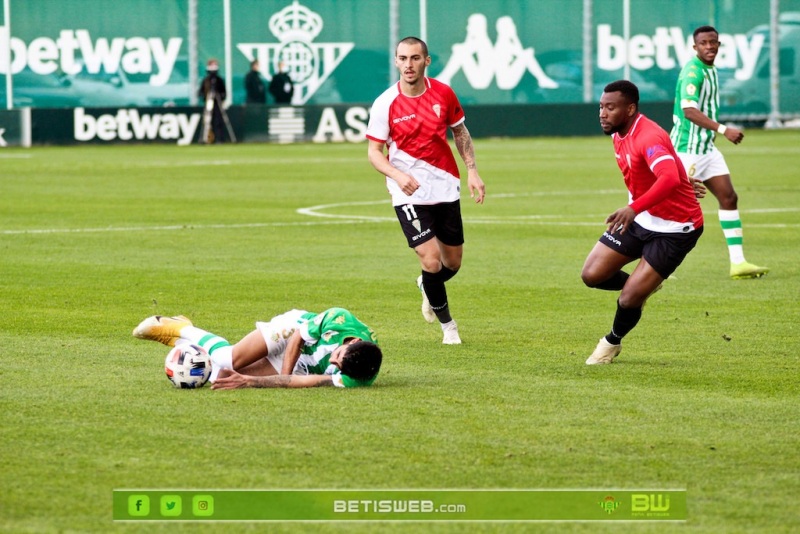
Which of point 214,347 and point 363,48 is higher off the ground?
point 363,48

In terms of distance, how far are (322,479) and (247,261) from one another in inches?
369

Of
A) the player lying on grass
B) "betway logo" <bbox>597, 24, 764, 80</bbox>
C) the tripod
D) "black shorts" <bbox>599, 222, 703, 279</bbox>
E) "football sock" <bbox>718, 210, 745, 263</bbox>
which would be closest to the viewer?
the player lying on grass

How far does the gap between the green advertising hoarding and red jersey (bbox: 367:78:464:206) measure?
34589 mm

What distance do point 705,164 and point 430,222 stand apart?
16.0 feet

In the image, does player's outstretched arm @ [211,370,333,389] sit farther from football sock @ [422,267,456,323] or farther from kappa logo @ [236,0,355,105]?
kappa logo @ [236,0,355,105]

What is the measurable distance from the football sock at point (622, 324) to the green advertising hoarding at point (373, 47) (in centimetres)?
3622

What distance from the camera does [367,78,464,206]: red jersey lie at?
1102 centimetres

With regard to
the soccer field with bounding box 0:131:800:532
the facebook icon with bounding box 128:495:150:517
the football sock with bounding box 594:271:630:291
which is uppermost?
the football sock with bounding box 594:271:630:291

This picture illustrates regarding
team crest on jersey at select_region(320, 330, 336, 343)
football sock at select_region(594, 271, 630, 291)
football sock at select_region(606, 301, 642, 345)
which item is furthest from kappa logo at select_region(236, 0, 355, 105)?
team crest on jersey at select_region(320, 330, 336, 343)

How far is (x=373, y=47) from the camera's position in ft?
153

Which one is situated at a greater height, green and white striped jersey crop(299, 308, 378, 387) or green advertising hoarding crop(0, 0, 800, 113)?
green advertising hoarding crop(0, 0, 800, 113)

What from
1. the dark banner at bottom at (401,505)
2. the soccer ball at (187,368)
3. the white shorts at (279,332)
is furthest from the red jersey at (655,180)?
the dark banner at bottom at (401,505)

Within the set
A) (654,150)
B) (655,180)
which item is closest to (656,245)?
(655,180)

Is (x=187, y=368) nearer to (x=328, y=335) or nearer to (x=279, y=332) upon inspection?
(x=279, y=332)
